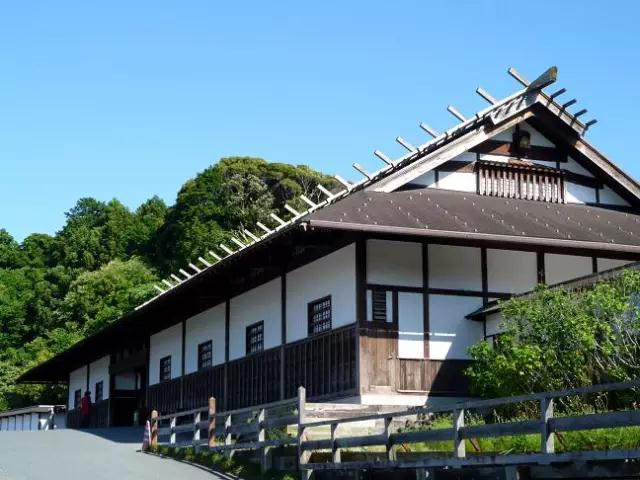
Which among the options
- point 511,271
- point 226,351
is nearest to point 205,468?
point 511,271

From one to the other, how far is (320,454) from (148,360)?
65.3 ft

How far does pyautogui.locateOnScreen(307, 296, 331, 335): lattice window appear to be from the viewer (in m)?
24.3

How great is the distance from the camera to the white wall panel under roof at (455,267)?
2373 cm

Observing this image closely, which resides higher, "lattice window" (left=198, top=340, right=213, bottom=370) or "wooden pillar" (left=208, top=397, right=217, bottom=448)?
"lattice window" (left=198, top=340, right=213, bottom=370)

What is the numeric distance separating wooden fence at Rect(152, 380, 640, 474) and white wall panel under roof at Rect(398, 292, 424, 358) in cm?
178

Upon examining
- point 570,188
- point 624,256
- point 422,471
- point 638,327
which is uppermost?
point 570,188

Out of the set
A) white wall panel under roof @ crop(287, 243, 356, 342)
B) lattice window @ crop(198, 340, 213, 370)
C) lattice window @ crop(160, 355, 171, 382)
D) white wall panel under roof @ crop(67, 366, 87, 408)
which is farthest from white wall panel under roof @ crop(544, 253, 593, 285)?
white wall panel under roof @ crop(67, 366, 87, 408)

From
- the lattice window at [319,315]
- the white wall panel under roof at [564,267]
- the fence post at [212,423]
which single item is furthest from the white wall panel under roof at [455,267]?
the fence post at [212,423]

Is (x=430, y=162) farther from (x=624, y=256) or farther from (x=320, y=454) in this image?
(x=320, y=454)

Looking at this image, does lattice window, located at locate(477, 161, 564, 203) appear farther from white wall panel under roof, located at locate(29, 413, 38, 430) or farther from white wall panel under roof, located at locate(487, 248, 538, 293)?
white wall panel under roof, located at locate(29, 413, 38, 430)

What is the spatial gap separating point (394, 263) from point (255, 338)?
631 cm

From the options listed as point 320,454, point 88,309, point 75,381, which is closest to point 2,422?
point 75,381

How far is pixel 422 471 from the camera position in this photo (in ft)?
51.4

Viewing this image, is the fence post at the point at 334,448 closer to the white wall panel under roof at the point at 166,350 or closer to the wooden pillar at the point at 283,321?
the wooden pillar at the point at 283,321
